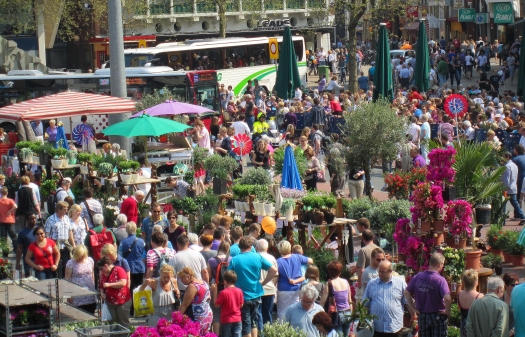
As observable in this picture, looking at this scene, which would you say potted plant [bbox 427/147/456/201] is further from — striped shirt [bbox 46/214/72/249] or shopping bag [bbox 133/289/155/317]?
striped shirt [bbox 46/214/72/249]

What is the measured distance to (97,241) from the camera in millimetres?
13859

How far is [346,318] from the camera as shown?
1078 cm

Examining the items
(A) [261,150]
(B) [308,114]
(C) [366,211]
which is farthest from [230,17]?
(C) [366,211]

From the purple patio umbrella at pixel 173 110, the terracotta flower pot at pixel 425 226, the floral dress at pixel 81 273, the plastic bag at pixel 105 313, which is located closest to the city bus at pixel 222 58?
the purple patio umbrella at pixel 173 110

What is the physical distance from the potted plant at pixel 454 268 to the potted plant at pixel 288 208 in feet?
11.8

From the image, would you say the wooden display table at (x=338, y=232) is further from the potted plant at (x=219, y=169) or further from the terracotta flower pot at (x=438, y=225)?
the potted plant at (x=219, y=169)

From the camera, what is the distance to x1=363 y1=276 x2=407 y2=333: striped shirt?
34.3 ft

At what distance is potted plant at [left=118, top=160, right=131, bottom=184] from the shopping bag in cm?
705

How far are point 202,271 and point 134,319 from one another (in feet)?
5.08

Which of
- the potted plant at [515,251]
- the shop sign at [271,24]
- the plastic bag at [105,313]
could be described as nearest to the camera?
the plastic bag at [105,313]

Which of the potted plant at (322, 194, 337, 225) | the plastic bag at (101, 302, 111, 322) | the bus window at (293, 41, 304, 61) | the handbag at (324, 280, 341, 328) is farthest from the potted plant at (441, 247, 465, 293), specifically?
the bus window at (293, 41, 304, 61)

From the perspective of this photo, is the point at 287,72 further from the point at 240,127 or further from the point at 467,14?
the point at 467,14

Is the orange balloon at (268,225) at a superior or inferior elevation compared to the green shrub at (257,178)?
inferior

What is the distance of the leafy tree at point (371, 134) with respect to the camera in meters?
18.0
